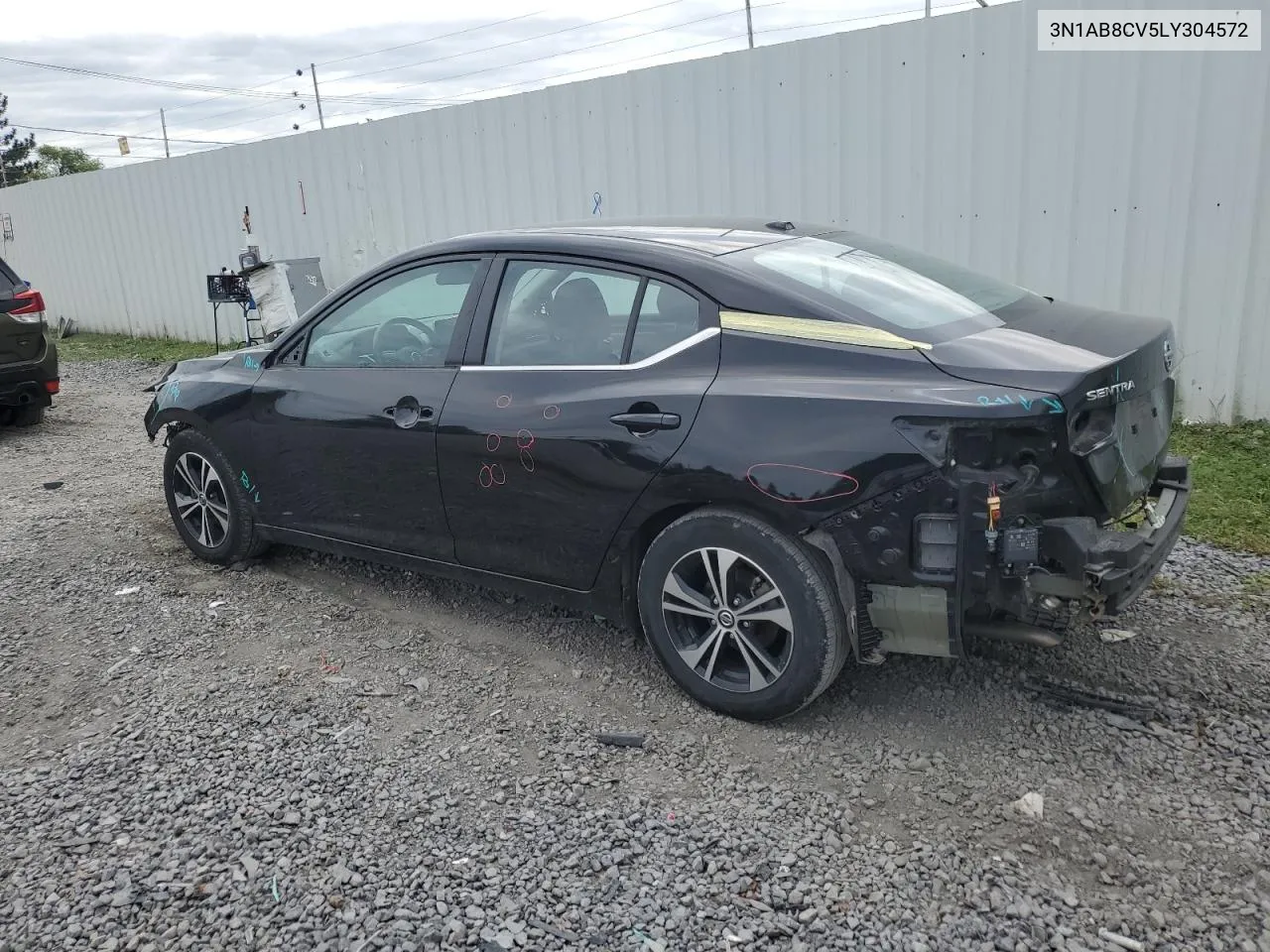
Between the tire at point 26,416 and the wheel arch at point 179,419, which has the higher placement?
the wheel arch at point 179,419

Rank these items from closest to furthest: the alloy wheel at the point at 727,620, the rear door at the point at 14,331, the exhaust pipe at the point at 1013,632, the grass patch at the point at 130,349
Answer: the exhaust pipe at the point at 1013,632, the alloy wheel at the point at 727,620, the rear door at the point at 14,331, the grass patch at the point at 130,349

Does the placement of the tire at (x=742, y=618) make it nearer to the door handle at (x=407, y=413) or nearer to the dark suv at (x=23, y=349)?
the door handle at (x=407, y=413)

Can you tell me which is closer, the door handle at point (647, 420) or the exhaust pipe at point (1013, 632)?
the exhaust pipe at point (1013, 632)

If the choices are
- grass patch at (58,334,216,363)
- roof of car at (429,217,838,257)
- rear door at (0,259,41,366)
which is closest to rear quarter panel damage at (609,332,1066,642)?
roof of car at (429,217,838,257)

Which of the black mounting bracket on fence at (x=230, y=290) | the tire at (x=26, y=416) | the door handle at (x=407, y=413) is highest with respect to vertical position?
the black mounting bracket on fence at (x=230, y=290)

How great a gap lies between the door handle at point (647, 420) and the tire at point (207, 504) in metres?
2.27

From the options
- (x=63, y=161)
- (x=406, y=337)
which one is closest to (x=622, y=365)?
(x=406, y=337)

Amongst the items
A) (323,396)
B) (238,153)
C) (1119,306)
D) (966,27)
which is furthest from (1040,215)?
(238,153)

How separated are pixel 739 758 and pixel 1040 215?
201 inches

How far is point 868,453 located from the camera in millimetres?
2990

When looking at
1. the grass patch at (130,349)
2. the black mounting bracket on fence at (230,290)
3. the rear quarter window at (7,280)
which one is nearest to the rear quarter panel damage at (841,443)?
the rear quarter window at (7,280)

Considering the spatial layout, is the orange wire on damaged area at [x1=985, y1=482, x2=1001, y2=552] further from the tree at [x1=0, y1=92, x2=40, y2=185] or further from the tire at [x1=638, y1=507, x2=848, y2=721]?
the tree at [x1=0, y1=92, x2=40, y2=185]

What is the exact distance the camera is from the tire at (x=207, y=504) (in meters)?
Answer: 4.88

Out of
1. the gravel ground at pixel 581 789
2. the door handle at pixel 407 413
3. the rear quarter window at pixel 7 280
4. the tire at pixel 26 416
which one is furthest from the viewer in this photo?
the tire at pixel 26 416
